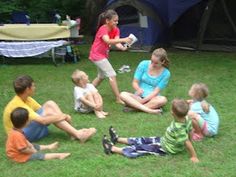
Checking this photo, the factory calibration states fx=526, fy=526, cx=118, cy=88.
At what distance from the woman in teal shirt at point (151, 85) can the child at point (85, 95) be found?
0.35m

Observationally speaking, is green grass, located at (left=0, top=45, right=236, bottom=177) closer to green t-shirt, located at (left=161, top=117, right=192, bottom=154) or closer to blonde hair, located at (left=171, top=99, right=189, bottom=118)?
green t-shirt, located at (left=161, top=117, right=192, bottom=154)

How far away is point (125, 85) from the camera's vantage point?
843 cm

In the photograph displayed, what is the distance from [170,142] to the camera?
4.84 m

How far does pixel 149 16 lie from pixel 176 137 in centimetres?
771

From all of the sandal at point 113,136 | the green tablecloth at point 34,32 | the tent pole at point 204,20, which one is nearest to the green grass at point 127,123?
the sandal at point 113,136

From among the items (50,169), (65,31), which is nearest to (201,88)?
(50,169)

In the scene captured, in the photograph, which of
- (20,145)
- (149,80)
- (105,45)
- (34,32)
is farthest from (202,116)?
(34,32)

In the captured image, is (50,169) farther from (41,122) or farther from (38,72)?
(38,72)

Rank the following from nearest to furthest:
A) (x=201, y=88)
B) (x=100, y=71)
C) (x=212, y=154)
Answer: (x=212, y=154) < (x=201, y=88) < (x=100, y=71)

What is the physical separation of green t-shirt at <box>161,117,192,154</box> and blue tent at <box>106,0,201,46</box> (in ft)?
24.9

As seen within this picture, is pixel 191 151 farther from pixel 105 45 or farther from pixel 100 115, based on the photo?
pixel 105 45

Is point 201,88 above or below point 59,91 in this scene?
above

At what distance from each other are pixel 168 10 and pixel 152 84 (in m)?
6.12

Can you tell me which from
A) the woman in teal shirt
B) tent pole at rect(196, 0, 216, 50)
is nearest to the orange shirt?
the woman in teal shirt
